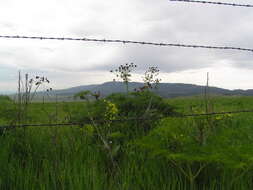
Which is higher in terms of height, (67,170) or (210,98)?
(210,98)

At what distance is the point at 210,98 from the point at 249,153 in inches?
62.1

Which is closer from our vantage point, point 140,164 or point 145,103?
point 140,164

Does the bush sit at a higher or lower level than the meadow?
higher

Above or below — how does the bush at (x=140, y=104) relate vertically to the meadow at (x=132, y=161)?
above

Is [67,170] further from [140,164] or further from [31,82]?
[31,82]

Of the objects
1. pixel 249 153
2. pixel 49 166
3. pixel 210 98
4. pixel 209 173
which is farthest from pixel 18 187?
pixel 210 98

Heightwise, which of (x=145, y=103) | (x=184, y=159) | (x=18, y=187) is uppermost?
(x=145, y=103)

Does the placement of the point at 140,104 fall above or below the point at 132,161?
above

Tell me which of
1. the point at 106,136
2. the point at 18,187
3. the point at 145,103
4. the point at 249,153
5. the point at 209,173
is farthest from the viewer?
the point at 145,103

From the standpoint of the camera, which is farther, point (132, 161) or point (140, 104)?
A: point (140, 104)

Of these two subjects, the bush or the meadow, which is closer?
the meadow

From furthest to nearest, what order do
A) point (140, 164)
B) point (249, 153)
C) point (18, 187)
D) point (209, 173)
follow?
point (140, 164) → point (209, 173) → point (18, 187) → point (249, 153)

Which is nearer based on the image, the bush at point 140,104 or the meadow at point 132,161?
the meadow at point 132,161

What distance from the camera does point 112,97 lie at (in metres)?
6.09
